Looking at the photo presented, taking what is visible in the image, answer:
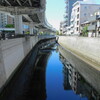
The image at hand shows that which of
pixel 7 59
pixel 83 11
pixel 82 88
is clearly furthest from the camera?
pixel 83 11

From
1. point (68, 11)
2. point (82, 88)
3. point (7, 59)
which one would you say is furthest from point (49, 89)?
point (68, 11)

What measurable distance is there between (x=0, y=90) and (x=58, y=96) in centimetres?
508

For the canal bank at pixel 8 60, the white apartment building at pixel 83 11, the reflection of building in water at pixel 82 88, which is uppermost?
the white apartment building at pixel 83 11

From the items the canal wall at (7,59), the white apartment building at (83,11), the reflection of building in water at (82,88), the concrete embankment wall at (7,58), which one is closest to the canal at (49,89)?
the reflection of building in water at (82,88)

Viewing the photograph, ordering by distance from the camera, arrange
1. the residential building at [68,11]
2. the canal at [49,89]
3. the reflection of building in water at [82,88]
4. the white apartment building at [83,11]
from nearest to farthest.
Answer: the canal at [49,89] < the reflection of building in water at [82,88] < the white apartment building at [83,11] < the residential building at [68,11]

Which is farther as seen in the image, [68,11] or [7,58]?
[68,11]

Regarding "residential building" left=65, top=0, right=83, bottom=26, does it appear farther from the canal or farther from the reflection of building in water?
the canal

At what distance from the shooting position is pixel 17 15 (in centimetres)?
3475

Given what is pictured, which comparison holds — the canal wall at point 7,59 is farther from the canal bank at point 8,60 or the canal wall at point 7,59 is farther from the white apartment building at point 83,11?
the white apartment building at point 83,11

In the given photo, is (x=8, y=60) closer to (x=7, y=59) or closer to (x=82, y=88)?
(x=7, y=59)

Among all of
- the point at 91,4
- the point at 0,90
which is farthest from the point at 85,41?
the point at 91,4

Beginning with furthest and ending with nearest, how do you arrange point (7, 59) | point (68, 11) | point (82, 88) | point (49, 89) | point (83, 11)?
point (68, 11)
point (83, 11)
point (7, 59)
point (82, 88)
point (49, 89)

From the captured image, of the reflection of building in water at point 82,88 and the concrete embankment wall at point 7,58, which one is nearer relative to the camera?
the reflection of building in water at point 82,88

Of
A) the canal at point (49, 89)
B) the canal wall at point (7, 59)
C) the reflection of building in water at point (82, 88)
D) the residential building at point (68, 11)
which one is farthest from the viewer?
the residential building at point (68, 11)
